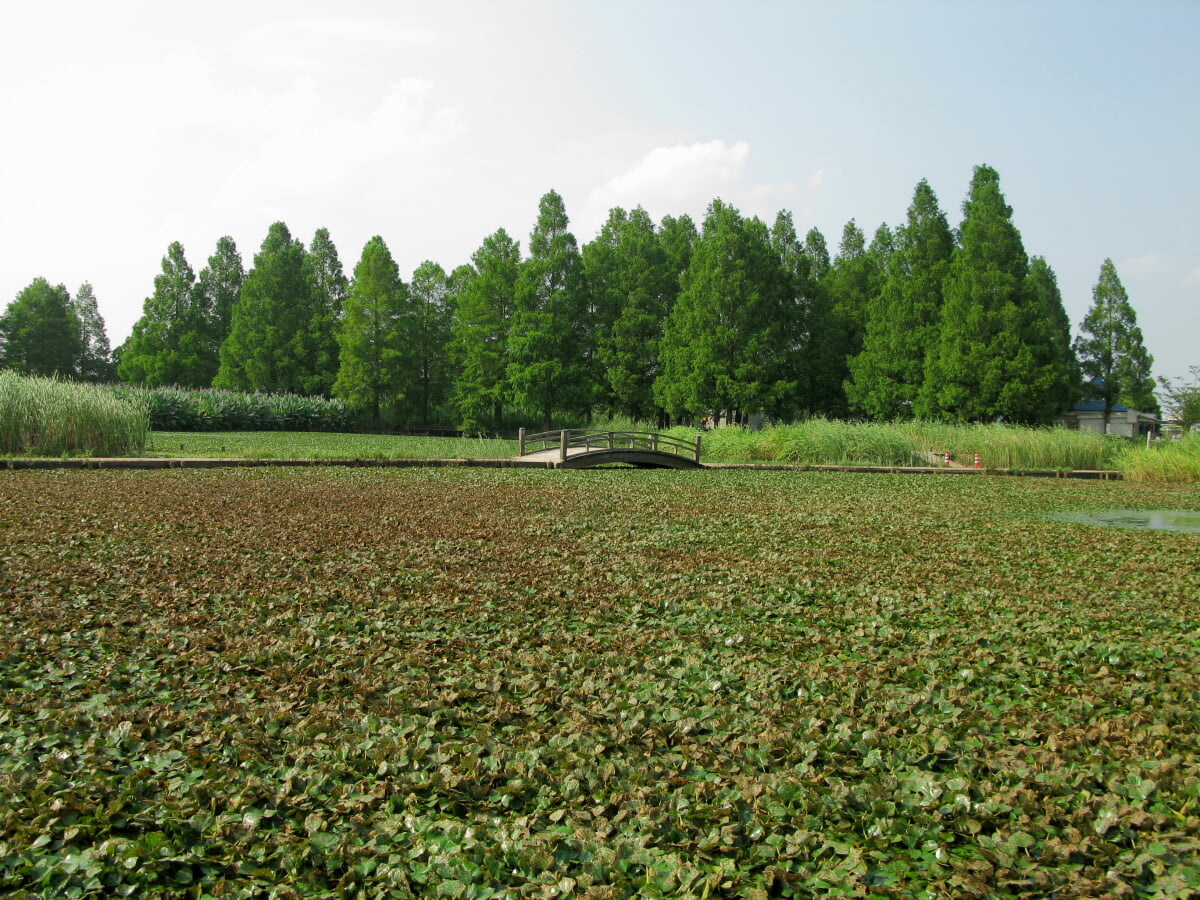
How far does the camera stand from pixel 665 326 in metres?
33.2

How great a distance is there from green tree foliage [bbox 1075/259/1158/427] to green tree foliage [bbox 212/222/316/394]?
36.7 meters

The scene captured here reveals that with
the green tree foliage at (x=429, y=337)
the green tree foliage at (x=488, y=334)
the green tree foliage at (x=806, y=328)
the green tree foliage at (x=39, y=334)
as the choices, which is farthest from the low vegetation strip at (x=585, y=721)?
the green tree foliage at (x=39, y=334)

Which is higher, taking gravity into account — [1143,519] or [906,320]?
[906,320]

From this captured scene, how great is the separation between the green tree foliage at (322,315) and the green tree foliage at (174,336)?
6196 millimetres

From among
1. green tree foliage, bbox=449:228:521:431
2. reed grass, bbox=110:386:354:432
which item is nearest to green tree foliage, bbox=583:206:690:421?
green tree foliage, bbox=449:228:521:431

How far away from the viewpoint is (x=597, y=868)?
2592 mm

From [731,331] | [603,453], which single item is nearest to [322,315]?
[731,331]

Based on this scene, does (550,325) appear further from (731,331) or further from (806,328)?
Result: (806,328)

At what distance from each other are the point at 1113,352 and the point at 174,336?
46003 millimetres

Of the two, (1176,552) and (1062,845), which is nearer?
(1062,845)

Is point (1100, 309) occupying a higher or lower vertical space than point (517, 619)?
higher

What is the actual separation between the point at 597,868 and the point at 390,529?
6.75 meters

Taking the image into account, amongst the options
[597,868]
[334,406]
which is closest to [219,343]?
[334,406]

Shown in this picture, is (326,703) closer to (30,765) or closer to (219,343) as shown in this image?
(30,765)
